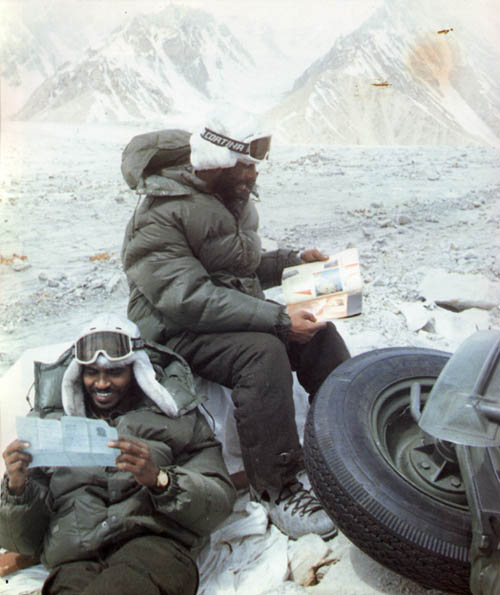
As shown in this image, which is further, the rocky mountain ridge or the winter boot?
the rocky mountain ridge

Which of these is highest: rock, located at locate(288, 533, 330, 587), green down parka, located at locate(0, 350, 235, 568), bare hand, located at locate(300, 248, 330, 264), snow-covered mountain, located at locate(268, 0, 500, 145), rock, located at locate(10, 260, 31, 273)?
snow-covered mountain, located at locate(268, 0, 500, 145)

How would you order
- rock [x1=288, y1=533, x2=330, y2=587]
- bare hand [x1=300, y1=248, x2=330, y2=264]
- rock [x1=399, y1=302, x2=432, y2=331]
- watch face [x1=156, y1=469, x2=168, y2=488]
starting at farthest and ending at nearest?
rock [x1=399, y1=302, x2=432, y2=331]
bare hand [x1=300, y1=248, x2=330, y2=264]
rock [x1=288, y1=533, x2=330, y2=587]
watch face [x1=156, y1=469, x2=168, y2=488]

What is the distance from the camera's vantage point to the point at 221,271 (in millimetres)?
2602

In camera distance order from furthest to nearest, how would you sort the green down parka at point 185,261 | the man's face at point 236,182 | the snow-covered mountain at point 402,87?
1. the snow-covered mountain at point 402,87
2. the man's face at point 236,182
3. the green down parka at point 185,261

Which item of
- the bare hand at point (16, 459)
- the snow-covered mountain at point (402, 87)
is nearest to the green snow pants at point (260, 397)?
the bare hand at point (16, 459)

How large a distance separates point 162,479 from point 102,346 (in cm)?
56

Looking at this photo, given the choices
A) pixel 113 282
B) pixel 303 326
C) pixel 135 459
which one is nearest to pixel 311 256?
pixel 303 326

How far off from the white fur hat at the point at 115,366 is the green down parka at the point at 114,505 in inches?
3.1

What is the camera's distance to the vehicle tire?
176cm

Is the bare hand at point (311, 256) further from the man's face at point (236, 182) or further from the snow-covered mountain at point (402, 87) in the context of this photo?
the snow-covered mountain at point (402, 87)

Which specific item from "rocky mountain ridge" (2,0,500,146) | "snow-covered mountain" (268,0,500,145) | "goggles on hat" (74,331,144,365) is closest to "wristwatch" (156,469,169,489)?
"goggles on hat" (74,331,144,365)

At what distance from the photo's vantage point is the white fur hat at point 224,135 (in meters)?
2.44

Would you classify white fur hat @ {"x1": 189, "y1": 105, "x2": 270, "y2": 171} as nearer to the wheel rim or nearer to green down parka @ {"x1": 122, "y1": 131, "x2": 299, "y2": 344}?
green down parka @ {"x1": 122, "y1": 131, "x2": 299, "y2": 344}

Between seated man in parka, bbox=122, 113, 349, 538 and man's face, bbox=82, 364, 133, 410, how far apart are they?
382 millimetres
